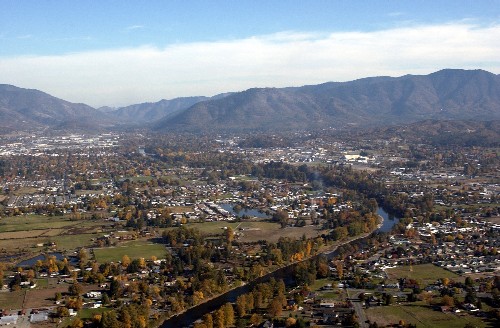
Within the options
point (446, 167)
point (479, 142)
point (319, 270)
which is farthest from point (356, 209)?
point (479, 142)

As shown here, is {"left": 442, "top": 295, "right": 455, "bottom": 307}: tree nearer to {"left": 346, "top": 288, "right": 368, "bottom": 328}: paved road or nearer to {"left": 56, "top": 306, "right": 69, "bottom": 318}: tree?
{"left": 346, "top": 288, "right": 368, "bottom": 328}: paved road

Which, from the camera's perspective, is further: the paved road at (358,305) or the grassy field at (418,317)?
the paved road at (358,305)

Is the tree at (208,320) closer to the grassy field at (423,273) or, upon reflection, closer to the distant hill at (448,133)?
the grassy field at (423,273)

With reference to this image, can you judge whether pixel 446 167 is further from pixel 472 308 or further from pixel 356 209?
pixel 472 308

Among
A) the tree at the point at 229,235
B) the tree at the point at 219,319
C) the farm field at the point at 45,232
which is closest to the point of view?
the tree at the point at 219,319

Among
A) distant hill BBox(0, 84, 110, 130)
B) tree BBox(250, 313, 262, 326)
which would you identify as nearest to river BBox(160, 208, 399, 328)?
tree BBox(250, 313, 262, 326)

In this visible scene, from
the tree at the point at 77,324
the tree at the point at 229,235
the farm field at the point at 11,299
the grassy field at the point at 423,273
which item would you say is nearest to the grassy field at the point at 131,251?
the tree at the point at 229,235

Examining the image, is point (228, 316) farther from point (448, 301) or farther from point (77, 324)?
point (448, 301)
